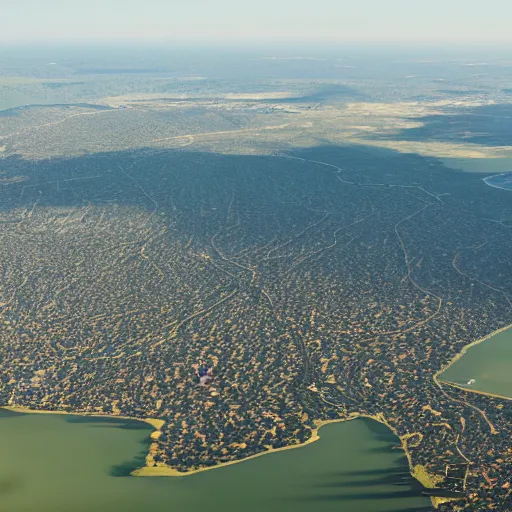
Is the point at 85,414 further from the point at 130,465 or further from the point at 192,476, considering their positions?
the point at 192,476

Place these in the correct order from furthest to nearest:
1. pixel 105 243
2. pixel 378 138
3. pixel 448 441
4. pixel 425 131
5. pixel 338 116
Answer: pixel 338 116 → pixel 425 131 → pixel 378 138 → pixel 105 243 → pixel 448 441

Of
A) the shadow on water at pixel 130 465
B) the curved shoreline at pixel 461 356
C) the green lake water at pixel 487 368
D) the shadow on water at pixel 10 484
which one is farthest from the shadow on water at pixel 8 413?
the green lake water at pixel 487 368

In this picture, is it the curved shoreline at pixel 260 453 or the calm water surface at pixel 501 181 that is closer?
the curved shoreline at pixel 260 453

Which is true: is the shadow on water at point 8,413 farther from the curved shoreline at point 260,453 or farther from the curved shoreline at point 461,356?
the curved shoreline at point 461,356

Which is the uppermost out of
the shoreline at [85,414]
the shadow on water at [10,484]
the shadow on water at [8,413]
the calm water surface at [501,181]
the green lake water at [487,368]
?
the calm water surface at [501,181]

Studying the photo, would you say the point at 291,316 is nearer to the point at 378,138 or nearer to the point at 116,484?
the point at 116,484

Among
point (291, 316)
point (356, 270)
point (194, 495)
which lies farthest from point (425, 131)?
point (194, 495)
